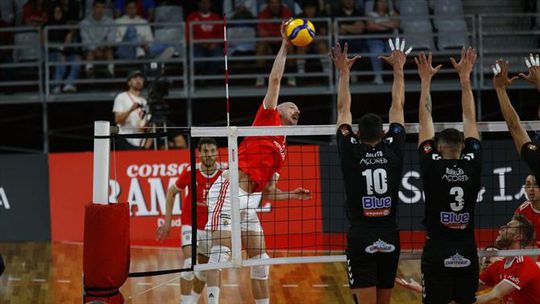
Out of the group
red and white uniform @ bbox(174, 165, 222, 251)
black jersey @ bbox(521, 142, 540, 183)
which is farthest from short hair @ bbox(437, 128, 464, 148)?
red and white uniform @ bbox(174, 165, 222, 251)

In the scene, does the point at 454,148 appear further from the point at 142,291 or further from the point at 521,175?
the point at 521,175

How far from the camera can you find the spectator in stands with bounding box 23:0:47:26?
19281 millimetres

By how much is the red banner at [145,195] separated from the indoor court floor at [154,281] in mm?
631

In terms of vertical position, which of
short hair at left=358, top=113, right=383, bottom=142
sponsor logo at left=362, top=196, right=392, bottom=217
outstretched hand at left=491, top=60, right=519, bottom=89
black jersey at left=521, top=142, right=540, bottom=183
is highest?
outstretched hand at left=491, top=60, right=519, bottom=89

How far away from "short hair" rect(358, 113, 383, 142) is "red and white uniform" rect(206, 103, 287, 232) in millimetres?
1348

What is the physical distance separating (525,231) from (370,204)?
1.92 m

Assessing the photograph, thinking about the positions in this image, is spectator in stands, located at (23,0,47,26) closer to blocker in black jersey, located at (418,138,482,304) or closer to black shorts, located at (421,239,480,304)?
blocker in black jersey, located at (418,138,482,304)

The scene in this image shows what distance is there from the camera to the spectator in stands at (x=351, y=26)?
62.7 feet

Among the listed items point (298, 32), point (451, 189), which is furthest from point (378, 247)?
point (298, 32)

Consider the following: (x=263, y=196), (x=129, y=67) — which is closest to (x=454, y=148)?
(x=263, y=196)

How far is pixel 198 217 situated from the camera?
1208 cm

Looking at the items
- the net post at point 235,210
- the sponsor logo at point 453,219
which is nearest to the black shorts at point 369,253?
the sponsor logo at point 453,219

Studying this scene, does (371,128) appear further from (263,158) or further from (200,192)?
(200,192)

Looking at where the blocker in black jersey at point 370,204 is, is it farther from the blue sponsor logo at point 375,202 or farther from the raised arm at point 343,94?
the raised arm at point 343,94
